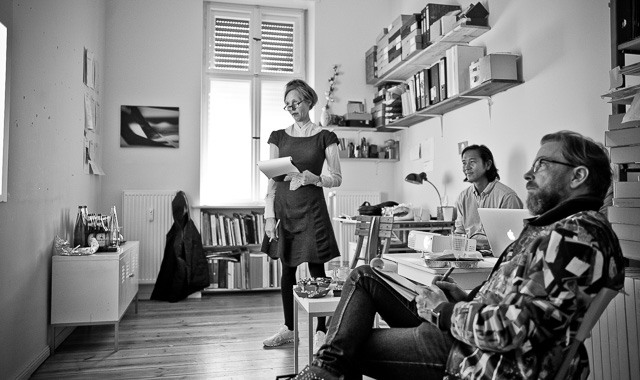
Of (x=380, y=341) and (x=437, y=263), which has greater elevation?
(x=437, y=263)

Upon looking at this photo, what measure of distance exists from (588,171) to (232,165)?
13.0 feet

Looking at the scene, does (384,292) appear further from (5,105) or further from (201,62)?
(201,62)

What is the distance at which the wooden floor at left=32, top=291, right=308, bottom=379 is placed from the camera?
2451 millimetres

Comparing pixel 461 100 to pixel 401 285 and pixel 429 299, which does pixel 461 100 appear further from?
pixel 429 299

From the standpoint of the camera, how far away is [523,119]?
Answer: 2988 mm

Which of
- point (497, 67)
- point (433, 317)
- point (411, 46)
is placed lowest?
point (433, 317)

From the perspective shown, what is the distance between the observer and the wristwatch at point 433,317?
1.23 metres

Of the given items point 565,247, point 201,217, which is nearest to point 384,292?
point 565,247

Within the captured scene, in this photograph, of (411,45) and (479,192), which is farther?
(411,45)

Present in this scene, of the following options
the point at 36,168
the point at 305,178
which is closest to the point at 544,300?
the point at 305,178

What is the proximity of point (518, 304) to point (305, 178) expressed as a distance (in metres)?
1.73

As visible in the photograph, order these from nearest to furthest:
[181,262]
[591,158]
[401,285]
Result: [591,158], [401,285], [181,262]

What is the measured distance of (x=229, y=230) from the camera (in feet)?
15.0

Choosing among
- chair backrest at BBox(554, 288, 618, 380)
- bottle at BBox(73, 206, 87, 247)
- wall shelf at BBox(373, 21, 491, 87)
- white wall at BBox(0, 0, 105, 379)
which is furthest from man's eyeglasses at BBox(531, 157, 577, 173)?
bottle at BBox(73, 206, 87, 247)
